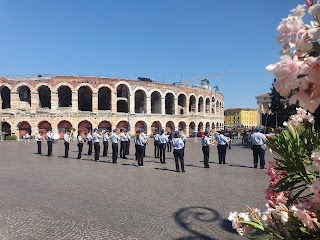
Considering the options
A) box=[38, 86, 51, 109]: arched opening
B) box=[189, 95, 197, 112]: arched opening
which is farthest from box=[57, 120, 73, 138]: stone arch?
box=[189, 95, 197, 112]: arched opening

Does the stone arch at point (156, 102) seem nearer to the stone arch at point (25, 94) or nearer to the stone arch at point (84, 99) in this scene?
the stone arch at point (84, 99)

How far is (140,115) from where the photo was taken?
3850 centimetres

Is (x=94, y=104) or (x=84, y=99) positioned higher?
(x=84, y=99)

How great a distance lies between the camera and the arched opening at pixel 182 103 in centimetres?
4421

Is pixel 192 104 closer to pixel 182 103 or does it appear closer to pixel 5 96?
pixel 182 103

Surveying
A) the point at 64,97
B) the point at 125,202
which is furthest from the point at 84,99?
the point at 125,202

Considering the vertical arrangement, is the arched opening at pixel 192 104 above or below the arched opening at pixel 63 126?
above

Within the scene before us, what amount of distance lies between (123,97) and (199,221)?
35.9 meters

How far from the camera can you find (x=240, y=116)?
4353 inches

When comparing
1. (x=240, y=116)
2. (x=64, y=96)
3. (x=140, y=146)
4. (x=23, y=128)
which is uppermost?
(x=64, y=96)

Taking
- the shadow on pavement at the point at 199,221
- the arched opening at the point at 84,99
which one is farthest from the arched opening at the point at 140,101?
the shadow on pavement at the point at 199,221

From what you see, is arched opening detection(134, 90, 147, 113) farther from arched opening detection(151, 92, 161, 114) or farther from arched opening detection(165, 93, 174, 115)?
arched opening detection(165, 93, 174, 115)

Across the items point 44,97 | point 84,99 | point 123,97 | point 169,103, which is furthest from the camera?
point 169,103

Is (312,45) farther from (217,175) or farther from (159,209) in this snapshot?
(217,175)
